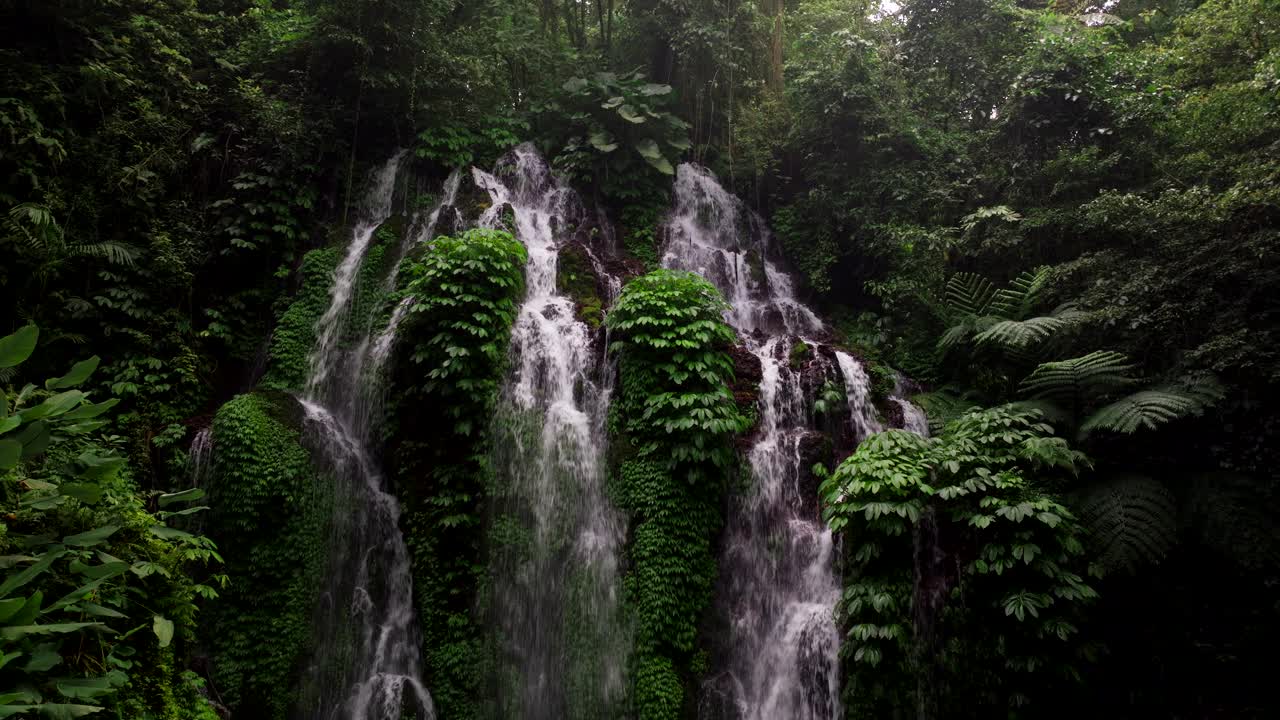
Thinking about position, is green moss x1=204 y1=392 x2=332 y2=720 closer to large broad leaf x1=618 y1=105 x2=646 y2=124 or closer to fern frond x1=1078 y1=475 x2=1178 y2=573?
large broad leaf x1=618 y1=105 x2=646 y2=124

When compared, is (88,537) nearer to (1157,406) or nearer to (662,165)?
(1157,406)

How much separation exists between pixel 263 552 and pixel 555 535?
11.0ft

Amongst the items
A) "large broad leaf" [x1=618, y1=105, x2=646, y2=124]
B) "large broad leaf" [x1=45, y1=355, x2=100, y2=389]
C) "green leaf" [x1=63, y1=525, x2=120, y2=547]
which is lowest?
"green leaf" [x1=63, y1=525, x2=120, y2=547]

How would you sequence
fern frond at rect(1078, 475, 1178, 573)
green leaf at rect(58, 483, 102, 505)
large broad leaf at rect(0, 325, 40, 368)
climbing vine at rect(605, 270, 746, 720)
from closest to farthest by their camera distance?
large broad leaf at rect(0, 325, 40, 368), green leaf at rect(58, 483, 102, 505), fern frond at rect(1078, 475, 1178, 573), climbing vine at rect(605, 270, 746, 720)

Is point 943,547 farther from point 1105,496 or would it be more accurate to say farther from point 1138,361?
point 1138,361

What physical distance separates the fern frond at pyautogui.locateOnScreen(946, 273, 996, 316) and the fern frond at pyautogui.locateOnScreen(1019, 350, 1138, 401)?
208 centimetres

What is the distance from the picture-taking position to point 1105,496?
18.4ft

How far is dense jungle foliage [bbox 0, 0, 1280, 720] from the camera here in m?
5.29

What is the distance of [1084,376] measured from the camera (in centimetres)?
643

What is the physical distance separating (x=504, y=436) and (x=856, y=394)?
4721 mm

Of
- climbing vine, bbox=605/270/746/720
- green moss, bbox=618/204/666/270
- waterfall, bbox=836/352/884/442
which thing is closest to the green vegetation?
climbing vine, bbox=605/270/746/720

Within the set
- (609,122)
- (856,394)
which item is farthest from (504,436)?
(609,122)

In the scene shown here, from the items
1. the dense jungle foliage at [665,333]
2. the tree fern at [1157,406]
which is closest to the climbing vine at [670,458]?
the dense jungle foliage at [665,333]

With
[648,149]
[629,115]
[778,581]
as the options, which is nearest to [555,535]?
[778,581]
